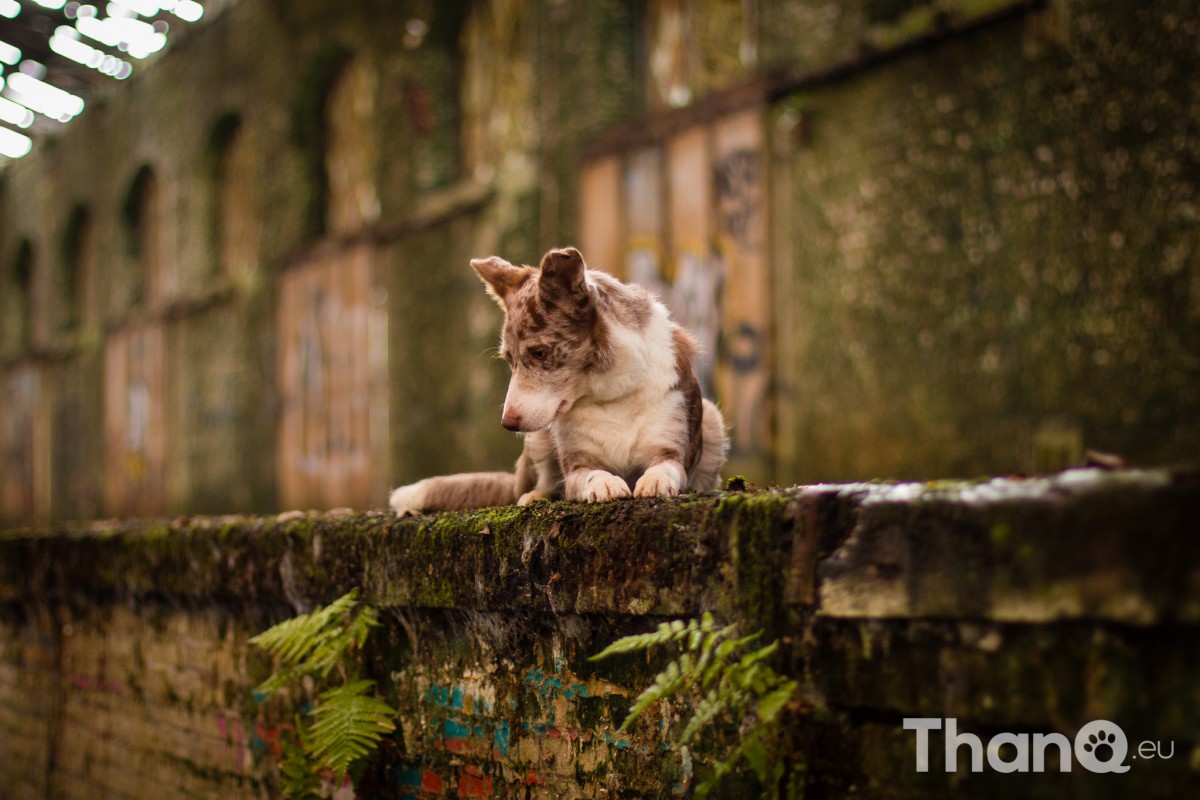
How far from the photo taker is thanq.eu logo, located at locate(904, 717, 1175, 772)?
5.99 ft

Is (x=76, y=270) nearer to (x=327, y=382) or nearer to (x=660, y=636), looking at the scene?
(x=327, y=382)

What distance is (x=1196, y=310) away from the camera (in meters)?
5.27

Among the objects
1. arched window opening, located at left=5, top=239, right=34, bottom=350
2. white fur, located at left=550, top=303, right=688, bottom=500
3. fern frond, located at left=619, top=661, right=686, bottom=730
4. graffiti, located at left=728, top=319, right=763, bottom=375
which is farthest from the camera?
→ arched window opening, located at left=5, top=239, right=34, bottom=350

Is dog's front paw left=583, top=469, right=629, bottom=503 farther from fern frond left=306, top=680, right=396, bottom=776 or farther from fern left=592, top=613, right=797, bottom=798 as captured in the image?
fern frond left=306, top=680, right=396, bottom=776

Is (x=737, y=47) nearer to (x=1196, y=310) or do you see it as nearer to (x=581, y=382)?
(x=1196, y=310)

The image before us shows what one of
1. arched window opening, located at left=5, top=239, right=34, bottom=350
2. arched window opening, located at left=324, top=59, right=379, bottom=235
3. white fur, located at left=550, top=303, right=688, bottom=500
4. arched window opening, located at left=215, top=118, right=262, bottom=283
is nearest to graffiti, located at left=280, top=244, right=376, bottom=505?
arched window opening, located at left=324, top=59, right=379, bottom=235

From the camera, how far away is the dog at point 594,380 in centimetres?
325

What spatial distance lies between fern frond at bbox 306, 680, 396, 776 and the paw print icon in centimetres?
210

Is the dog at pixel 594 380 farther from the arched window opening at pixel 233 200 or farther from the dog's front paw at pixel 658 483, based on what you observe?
the arched window opening at pixel 233 200

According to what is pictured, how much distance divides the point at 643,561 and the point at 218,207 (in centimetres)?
1392

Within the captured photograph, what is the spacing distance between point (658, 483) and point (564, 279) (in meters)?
0.68

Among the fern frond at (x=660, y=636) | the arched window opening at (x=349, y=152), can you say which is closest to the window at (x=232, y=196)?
the arched window opening at (x=349, y=152)

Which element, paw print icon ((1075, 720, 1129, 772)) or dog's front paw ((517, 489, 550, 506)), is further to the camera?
dog's front paw ((517, 489, 550, 506))

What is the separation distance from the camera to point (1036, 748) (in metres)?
1.93
